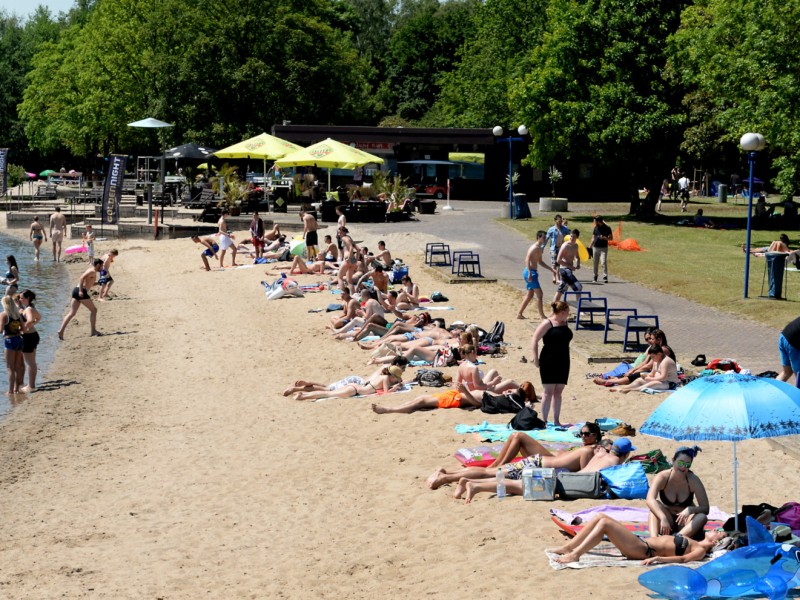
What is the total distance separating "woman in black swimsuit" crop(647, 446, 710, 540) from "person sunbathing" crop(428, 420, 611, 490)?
1.59m

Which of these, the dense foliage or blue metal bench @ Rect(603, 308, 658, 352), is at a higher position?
the dense foliage

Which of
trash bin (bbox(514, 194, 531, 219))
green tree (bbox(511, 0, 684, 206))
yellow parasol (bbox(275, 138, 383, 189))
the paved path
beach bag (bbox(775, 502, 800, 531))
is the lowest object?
beach bag (bbox(775, 502, 800, 531))

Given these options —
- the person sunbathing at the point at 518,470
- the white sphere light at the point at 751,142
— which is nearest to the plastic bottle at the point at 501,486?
the person sunbathing at the point at 518,470

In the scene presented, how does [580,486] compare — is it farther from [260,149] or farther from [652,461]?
[260,149]

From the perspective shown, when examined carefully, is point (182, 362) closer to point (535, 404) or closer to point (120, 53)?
point (535, 404)

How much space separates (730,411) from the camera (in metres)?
7.82

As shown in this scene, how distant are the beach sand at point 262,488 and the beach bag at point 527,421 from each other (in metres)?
0.70

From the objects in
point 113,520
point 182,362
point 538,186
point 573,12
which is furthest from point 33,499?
point 538,186

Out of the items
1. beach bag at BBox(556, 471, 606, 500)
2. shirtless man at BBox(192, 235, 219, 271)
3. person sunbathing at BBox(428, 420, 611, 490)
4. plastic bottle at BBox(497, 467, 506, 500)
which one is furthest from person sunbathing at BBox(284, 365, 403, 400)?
shirtless man at BBox(192, 235, 219, 271)

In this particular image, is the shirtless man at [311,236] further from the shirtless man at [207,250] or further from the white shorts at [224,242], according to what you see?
→ the shirtless man at [207,250]

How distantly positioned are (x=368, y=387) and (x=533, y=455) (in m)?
4.86

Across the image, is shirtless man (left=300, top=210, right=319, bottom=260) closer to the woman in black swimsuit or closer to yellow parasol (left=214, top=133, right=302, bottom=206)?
yellow parasol (left=214, top=133, right=302, bottom=206)

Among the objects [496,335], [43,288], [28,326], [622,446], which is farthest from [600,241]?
[43,288]

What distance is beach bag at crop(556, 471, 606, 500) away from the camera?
9.80 m
